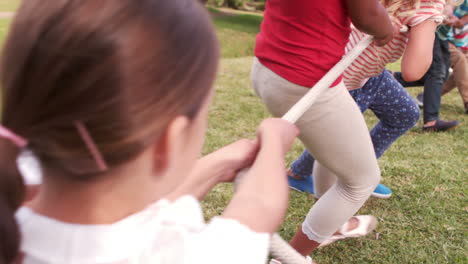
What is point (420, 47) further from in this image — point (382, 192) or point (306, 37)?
point (382, 192)

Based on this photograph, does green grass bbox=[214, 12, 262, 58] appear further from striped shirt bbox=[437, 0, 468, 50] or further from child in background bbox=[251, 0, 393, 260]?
child in background bbox=[251, 0, 393, 260]

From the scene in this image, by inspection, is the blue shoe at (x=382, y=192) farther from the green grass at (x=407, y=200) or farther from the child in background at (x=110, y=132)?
the child in background at (x=110, y=132)

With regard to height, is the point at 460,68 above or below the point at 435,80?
below

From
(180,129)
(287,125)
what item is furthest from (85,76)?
(287,125)

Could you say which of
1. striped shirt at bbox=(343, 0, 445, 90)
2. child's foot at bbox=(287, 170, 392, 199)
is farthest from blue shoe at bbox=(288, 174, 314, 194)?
striped shirt at bbox=(343, 0, 445, 90)

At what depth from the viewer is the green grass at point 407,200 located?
6.64ft

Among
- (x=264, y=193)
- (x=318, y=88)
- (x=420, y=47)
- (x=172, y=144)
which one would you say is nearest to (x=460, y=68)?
(x=420, y=47)

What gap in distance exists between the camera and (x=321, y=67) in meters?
1.46

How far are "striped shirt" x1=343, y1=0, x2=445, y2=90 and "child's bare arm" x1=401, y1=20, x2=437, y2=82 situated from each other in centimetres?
2

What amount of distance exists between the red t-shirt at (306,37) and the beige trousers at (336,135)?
5 cm

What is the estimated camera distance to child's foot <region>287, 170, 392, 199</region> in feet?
8.12

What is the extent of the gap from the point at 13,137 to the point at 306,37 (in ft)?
3.32

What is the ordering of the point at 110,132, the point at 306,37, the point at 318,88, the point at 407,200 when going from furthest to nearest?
the point at 407,200 → the point at 306,37 → the point at 318,88 → the point at 110,132

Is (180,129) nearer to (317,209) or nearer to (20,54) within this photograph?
(20,54)
